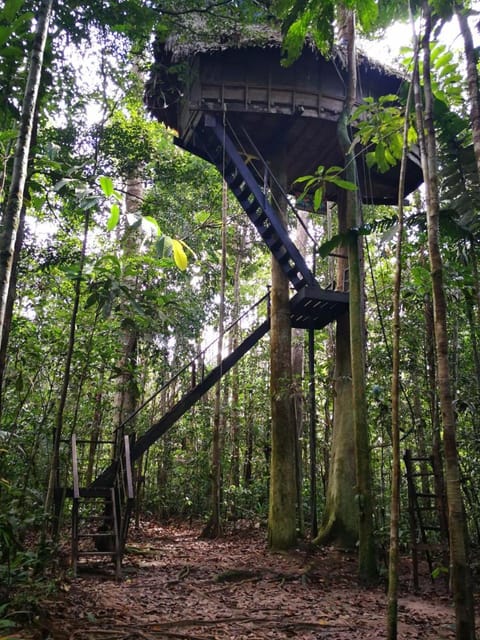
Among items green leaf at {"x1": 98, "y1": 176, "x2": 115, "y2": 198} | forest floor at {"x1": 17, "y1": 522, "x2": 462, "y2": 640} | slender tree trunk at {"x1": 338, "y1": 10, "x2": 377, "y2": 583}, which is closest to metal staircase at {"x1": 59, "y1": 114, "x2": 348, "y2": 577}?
forest floor at {"x1": 17, "y1": 522, "x2": 462, "y2": 640}

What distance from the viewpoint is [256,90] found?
9.62m

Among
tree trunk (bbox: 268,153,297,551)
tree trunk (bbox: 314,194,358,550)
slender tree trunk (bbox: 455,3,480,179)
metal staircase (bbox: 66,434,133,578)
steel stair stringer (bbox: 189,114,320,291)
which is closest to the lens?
slender tree trunk (bbox: 455,3,480,179)

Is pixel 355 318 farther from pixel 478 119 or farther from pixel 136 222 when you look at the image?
pixel 136 222

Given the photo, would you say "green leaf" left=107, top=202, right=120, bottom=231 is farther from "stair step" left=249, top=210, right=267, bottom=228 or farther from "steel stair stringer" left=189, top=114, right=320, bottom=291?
"stair step" left=249, top=210, right=267, bottom=228

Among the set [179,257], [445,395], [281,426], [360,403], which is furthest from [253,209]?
[445,395]

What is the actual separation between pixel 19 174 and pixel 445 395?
9.98 ft

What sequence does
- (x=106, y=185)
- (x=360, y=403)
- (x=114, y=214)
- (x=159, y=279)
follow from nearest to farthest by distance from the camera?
(x=106, y=185), (x=114, y=214), (x=360, y=403), (x=159, y=279)

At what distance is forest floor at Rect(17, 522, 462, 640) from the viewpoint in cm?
473

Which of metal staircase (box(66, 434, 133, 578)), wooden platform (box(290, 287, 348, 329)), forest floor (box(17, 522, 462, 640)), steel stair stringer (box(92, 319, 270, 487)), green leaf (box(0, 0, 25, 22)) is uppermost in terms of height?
wooden platform (box(290, 287, 348, 329))

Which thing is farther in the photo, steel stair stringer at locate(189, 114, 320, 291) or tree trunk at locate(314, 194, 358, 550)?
steel stair stringer at locate(189, 114, 320, 291)

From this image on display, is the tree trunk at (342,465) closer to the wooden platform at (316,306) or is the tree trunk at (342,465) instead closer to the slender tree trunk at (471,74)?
the wooden platform at (316,306)

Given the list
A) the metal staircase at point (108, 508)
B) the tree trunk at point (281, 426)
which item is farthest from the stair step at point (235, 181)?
the metal staircase at point (108, 508)

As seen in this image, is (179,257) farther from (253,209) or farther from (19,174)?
(253,209)

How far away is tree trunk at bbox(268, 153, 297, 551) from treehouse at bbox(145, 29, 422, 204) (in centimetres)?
128
